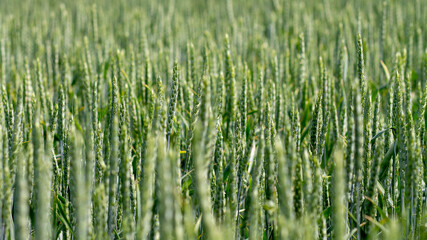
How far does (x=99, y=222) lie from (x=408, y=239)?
0.71 metres

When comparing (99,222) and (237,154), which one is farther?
(237,154)

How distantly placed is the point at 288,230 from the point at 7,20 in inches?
117

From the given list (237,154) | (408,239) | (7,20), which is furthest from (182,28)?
(408,239)

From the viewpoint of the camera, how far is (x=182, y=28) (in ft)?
10.2

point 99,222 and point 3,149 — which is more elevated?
point 3,149

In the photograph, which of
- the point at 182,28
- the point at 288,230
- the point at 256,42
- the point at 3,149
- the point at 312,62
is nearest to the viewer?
the point at 288,230

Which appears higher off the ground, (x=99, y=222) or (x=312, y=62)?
(x=312, y=62)

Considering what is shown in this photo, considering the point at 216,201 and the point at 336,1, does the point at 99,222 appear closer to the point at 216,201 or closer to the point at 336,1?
the point at 216,201

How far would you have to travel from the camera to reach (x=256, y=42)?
Result: 276 centimetres

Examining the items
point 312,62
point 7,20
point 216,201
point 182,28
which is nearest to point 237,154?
point 216,201

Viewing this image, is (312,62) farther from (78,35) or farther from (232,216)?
(78,35)

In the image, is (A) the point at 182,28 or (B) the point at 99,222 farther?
(A) the point at 182,28

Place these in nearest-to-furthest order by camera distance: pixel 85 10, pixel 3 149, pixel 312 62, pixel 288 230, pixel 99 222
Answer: pixel 288 230 → pixel 99 222 → pixel 3 149 → pixel 312 62 → pixel 85 10

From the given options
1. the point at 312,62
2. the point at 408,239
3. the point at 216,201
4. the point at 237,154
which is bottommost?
the point at 408,239
